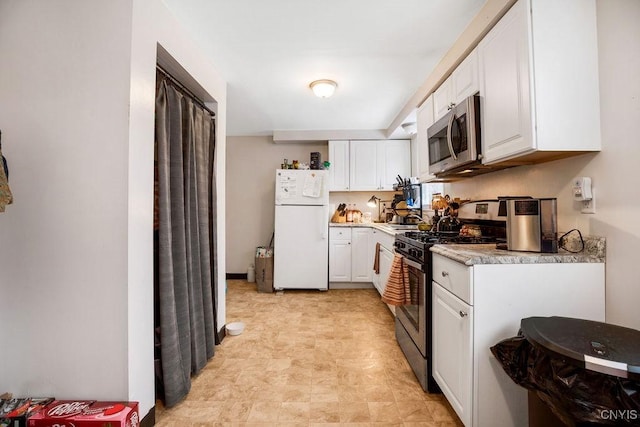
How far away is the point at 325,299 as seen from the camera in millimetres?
3492

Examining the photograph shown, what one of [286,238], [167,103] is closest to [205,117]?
[167,103]

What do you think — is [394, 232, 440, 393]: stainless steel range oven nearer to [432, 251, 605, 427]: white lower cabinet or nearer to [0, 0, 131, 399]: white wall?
[432, 251, 605, 427]: white lower cabinet

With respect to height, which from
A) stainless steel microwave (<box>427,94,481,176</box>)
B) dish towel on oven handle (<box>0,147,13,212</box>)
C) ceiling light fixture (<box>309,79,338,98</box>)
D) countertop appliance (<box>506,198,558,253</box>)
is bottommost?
countertop appliance (<box>506,198,558,253</box>)

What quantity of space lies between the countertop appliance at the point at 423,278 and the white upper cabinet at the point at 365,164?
187 centimetres

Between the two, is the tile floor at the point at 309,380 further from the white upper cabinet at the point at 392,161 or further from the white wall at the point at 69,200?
the white upper cabinet at the point at 392,161

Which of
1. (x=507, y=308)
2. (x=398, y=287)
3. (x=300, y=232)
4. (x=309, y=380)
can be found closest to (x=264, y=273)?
(x=300, y=232)

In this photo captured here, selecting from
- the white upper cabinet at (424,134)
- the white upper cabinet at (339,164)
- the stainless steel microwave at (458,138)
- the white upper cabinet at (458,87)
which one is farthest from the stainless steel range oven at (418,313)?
the white upper cabinet at (339,164)

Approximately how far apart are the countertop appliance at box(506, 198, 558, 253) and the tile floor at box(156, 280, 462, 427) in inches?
39.9

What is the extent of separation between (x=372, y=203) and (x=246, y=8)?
10.4 feet

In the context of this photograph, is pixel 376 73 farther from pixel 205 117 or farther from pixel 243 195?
pixel 243 195

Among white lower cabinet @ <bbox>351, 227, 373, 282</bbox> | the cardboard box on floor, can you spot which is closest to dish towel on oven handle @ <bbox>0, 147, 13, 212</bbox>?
the cardboard box on floor

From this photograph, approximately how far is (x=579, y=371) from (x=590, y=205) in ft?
2.90

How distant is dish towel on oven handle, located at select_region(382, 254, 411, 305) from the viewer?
187cm

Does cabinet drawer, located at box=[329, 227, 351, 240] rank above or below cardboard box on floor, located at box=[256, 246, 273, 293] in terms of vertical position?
above
